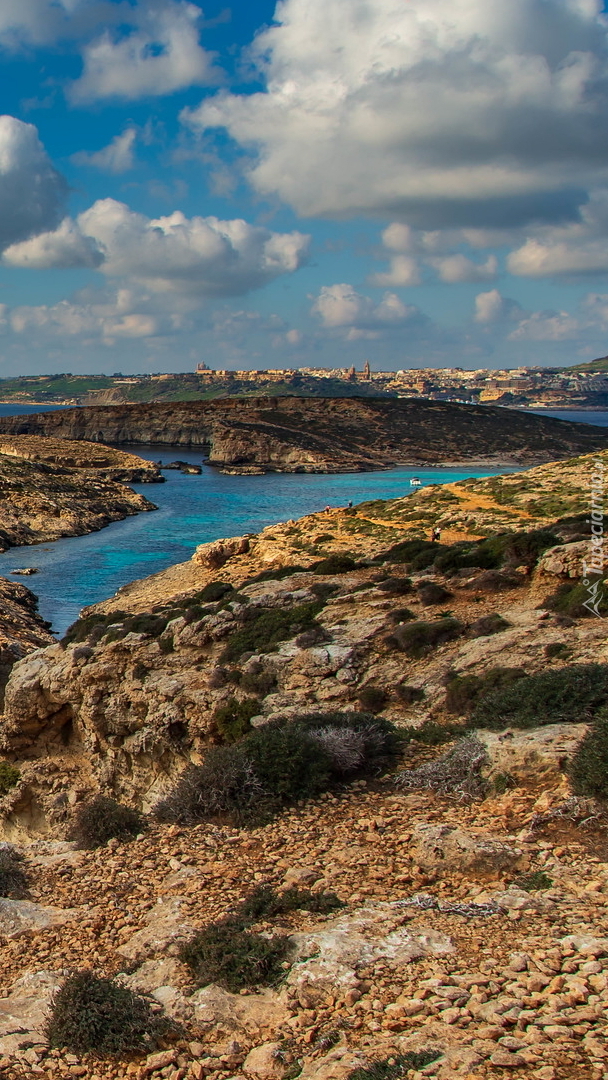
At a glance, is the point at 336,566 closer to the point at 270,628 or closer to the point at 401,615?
the point at 270,628

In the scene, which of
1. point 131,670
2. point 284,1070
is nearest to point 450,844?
point 284,1070

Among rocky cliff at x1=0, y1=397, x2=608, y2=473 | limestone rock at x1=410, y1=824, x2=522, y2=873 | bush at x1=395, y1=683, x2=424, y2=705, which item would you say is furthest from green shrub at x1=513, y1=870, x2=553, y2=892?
rocky cliff at x1=0, y1=397, x2=608, y2=473

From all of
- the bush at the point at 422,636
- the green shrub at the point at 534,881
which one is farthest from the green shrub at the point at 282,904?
the bush at the point at 422,636

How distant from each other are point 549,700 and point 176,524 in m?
61.3

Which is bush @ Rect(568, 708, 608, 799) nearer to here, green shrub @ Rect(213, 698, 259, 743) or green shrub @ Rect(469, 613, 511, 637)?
green shrub @ Rect(469, 613, 511, 637)

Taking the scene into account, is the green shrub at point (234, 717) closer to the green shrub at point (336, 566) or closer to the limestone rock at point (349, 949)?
the limestone rock at point (349, 949)

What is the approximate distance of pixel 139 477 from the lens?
325 ft

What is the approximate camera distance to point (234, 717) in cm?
1381

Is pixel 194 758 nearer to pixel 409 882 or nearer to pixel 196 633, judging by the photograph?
pixel 196 633

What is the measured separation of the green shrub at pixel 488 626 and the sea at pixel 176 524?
2687 cm

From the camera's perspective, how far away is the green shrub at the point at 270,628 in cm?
1683

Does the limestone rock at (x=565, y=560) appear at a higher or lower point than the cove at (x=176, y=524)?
higher

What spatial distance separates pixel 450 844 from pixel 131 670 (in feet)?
34.4

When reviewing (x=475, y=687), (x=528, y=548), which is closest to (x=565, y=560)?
(x=528, y=548)
